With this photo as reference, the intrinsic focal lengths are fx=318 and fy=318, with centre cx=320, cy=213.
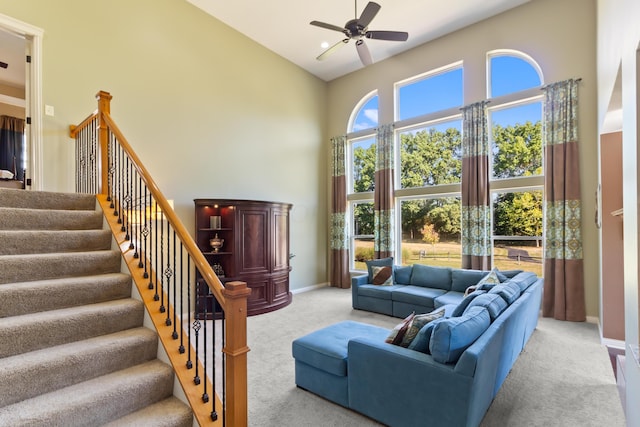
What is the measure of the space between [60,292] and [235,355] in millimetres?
1438

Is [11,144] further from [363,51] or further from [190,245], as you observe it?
[363,51]

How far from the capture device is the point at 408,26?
19.1ft

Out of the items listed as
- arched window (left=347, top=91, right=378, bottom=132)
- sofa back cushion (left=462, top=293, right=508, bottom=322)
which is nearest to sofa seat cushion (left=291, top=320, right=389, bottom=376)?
sofa back cushion (left=462, top=293, right=508, bottom=322)

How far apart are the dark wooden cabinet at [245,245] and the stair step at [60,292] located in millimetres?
2517

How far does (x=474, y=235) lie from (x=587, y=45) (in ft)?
10.7

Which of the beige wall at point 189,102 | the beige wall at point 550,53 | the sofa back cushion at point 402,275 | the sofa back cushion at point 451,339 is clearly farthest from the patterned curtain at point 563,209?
the beige wall at point 189,102

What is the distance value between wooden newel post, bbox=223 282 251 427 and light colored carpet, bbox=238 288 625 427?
1.94 ft

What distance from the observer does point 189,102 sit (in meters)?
5.32

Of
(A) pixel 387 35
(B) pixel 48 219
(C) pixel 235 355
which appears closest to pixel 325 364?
(C) pixel 235 355

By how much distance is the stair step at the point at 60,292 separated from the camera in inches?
83.3

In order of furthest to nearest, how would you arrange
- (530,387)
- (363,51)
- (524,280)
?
(363,51), (524,280), (530,387)

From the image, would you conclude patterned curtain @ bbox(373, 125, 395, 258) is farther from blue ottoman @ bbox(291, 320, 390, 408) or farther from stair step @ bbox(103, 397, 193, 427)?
stair step @ bbox(103, 397, 193, 427)

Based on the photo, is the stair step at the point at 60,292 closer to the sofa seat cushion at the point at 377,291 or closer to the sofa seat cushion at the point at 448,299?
the sofa seat cushion at the point at 377,291

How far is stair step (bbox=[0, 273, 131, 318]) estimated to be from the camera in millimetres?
2115
